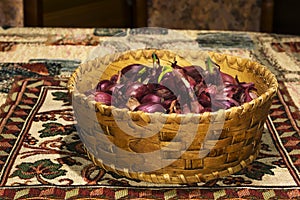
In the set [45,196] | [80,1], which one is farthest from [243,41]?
[80,1]

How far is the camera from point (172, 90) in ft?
3.42

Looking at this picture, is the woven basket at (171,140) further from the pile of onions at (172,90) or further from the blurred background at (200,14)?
the blurred background at (200,14)

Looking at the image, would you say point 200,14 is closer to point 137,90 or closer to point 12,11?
point 12,11

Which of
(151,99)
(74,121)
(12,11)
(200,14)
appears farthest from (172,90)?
(12,11)

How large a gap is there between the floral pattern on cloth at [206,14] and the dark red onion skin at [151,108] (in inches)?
49.7

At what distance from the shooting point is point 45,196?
3.16ft

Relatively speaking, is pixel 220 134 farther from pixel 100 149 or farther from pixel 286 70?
pixel 286 70

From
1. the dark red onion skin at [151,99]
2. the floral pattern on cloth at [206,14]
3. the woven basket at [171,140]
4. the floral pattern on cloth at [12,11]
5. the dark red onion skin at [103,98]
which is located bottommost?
the woven basket at [171,140]

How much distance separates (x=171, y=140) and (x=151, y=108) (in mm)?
64

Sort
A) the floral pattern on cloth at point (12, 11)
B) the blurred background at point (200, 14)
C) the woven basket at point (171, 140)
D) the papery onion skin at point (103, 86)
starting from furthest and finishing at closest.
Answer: the floral pattern on cloth at point (12, 11), the blurred background at point (200, 14), the papery onion skin at point (103, 86), the woven basket at point (171, 140)

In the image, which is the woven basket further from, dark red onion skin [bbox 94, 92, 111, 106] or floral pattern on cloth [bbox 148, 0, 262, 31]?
floral pattern on cloth [bbox 148, 0, 262, 31]

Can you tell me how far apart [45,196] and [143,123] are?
19cm

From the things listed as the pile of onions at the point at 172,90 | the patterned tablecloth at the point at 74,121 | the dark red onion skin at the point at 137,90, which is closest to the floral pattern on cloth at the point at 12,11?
the patterned tablecloth at the point at 74,121

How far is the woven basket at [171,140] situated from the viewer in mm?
940
